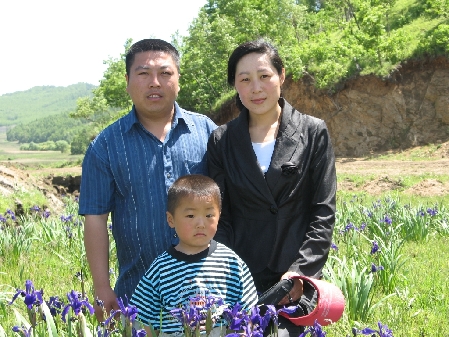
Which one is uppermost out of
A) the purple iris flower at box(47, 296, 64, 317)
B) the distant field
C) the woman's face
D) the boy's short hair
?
the woman's face

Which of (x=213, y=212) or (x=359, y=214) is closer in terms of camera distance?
(x=213, y=212)

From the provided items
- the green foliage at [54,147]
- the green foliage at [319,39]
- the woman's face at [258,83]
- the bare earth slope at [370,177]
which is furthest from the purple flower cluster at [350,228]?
the green foliage at [54,147]

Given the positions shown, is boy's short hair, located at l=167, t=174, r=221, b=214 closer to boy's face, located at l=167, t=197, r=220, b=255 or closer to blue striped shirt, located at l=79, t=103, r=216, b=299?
boy's face, located at l=167, t=197, r=220, b=255

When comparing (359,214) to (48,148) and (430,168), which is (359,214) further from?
(48,148)

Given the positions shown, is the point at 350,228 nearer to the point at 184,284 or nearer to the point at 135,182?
the point at 135,182

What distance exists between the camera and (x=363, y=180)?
1673 centimetres

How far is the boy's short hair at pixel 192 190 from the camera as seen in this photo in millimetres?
2568

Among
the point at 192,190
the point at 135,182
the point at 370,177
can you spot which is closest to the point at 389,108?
the point at 370,177

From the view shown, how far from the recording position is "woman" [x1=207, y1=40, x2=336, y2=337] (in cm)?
295

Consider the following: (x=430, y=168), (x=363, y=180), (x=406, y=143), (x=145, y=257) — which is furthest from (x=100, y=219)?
(x=406, y=143)

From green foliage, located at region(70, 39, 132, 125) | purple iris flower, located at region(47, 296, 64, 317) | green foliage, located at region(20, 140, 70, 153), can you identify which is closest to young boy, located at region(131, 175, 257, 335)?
purple iris flower, located at region(47, 296, 64, 317)

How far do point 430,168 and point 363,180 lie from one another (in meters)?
2.82

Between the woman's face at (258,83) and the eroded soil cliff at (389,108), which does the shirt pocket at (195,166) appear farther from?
the eroded soil cliff at (389,108)

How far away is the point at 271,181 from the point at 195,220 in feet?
1.96
